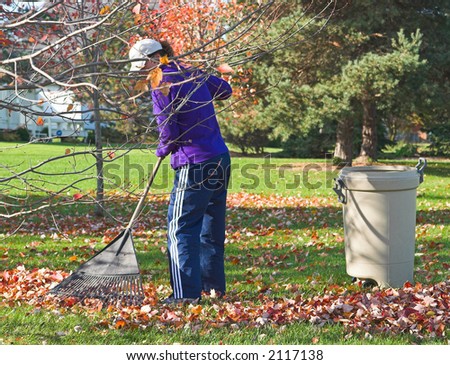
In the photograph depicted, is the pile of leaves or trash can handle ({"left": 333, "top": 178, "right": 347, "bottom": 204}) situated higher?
trash can handle ({"left": 333, "top": 178, "right": 347, "bottom": 204})

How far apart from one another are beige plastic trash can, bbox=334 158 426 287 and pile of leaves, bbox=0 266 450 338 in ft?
0.76

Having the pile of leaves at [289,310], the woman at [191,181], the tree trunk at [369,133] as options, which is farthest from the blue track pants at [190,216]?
the tree trunk at [369,133]

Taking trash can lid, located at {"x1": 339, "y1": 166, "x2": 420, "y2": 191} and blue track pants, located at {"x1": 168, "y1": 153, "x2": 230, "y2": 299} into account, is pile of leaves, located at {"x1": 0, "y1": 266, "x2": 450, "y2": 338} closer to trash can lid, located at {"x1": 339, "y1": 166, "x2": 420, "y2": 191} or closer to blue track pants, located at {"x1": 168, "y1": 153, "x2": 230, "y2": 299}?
blue track pants, located at {"x1": 168, "y1": 153, "x2": 230, "y2": 299}

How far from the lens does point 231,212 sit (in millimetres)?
10398

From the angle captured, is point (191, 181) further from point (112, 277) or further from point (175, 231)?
point (112, 277)

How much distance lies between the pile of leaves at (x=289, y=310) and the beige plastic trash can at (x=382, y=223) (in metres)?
0.23

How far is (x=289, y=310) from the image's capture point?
14.3 ft

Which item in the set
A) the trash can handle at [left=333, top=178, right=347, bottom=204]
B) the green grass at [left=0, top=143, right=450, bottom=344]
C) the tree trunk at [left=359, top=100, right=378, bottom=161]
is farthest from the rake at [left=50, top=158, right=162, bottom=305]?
the tree trunk at [left=359, top=100, right=378, bottom=161]

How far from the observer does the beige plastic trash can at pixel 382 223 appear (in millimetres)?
5168

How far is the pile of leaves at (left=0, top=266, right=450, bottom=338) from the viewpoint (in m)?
4.06

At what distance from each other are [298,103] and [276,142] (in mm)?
14593

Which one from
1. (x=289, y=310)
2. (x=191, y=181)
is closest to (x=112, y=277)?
(x=191, y=181)

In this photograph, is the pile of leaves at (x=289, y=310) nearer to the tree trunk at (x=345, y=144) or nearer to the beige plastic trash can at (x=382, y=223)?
the beige plastic trash can at (x=382, y=223)
